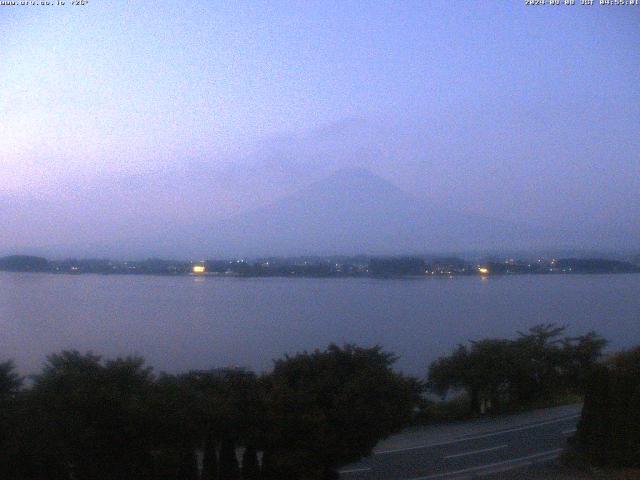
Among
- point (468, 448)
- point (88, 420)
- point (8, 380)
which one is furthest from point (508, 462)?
point (8, 380)

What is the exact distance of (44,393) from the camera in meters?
7.49

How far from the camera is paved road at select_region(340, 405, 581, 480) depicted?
33.4 ft

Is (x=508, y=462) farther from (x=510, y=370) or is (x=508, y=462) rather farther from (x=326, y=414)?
(x=510, y=370)

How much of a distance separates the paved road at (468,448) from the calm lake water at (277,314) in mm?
4039

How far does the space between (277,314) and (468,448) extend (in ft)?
43.0

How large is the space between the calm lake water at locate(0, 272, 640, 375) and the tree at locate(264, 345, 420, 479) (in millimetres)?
7313

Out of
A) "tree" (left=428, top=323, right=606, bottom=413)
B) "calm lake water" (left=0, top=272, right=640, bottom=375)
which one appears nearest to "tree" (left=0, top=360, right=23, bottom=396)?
"calm lake water" (left=0, top=272, right=640, bottom=375)

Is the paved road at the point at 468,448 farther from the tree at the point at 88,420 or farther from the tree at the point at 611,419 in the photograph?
the tree at the point at 88,420

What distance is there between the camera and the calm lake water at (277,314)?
18.6 meters

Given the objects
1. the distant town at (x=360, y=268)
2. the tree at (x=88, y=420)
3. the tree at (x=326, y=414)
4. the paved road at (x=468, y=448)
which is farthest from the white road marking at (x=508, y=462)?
the distant town at (x=360, y=268)

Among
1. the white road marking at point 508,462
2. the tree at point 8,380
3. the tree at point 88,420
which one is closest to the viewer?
the tree at point 88,420

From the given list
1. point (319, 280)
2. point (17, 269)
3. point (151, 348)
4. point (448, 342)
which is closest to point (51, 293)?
point (17, 269)

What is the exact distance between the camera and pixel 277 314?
79.7 ft

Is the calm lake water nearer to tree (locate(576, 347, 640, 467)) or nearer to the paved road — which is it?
the paved road
